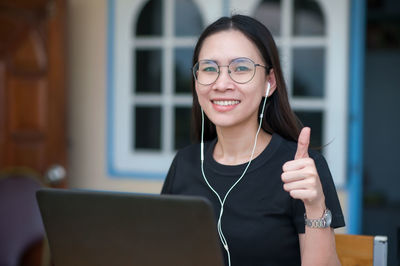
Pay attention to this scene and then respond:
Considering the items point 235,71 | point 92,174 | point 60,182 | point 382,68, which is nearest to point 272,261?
point 235,71

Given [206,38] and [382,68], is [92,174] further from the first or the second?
[382,68]

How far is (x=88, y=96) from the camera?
4.20 metres

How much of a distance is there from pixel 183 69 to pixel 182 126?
45 cm

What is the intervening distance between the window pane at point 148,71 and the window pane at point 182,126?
0.25 m

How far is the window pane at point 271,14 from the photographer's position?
3.81 meters

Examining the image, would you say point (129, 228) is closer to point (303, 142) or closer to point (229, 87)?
point (303, 142)

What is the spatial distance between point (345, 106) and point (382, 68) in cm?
303

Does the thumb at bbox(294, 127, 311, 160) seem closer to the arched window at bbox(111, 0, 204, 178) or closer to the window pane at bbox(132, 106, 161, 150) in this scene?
the arched window at bbox(111, 0, 204, 178)

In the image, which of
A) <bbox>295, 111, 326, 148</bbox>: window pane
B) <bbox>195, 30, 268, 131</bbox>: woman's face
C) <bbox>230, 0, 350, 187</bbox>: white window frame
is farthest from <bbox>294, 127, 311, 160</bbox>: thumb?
<bbox>295, 111, 326, 148</bbox>: window pane

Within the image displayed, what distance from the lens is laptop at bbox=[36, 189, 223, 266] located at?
3.01ft

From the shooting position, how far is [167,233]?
3.07ft

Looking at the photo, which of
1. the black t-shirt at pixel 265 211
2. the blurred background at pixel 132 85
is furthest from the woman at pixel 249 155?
the blurred background at pixel 132 85

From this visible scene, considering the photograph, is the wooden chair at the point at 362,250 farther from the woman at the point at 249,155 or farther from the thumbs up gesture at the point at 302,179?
the thumbs up gesture at the point at 302,179

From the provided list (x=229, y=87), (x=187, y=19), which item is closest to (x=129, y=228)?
(x=229, y=87)
